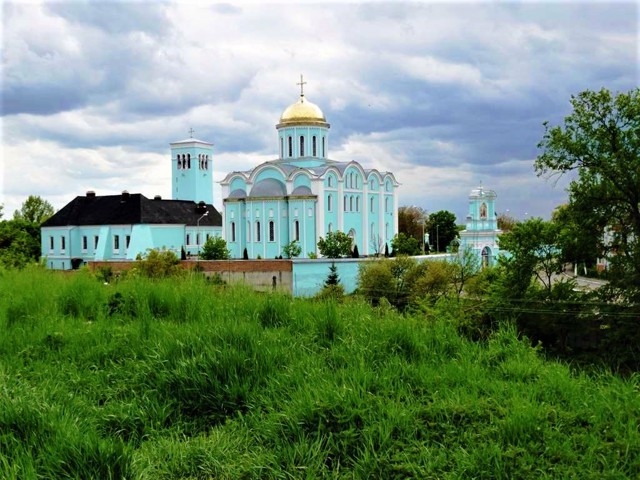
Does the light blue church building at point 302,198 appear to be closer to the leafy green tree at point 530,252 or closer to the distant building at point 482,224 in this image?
the distant building at point 482,224

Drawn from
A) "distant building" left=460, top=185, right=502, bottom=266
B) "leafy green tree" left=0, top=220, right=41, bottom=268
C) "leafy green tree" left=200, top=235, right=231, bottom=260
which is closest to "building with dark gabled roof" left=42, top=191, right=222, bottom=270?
"leafy green tree" left=0, top=220, right=41, bottom=268

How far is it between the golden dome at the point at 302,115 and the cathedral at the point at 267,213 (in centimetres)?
8

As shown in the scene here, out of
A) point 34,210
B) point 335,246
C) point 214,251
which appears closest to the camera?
point 335,246

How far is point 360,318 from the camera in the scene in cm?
773

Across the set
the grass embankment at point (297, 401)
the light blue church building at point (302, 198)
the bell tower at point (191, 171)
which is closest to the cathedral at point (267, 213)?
the light blue church building at point (302, 198)

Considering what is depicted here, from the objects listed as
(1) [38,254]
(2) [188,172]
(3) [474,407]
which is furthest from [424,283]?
(2) [188,172]

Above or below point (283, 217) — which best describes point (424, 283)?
below

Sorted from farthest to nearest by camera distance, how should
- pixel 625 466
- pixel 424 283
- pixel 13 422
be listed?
pixel 424 283, pixel 13 422, pixel 625 466

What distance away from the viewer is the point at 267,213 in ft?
163

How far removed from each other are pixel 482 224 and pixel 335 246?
14.1 meters

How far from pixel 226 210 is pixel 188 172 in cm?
1960

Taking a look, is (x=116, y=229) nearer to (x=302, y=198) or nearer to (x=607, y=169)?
(x=302, y=198)

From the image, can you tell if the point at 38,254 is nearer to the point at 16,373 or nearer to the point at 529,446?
the point at 16,373

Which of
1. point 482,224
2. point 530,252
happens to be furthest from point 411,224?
point 530,252
